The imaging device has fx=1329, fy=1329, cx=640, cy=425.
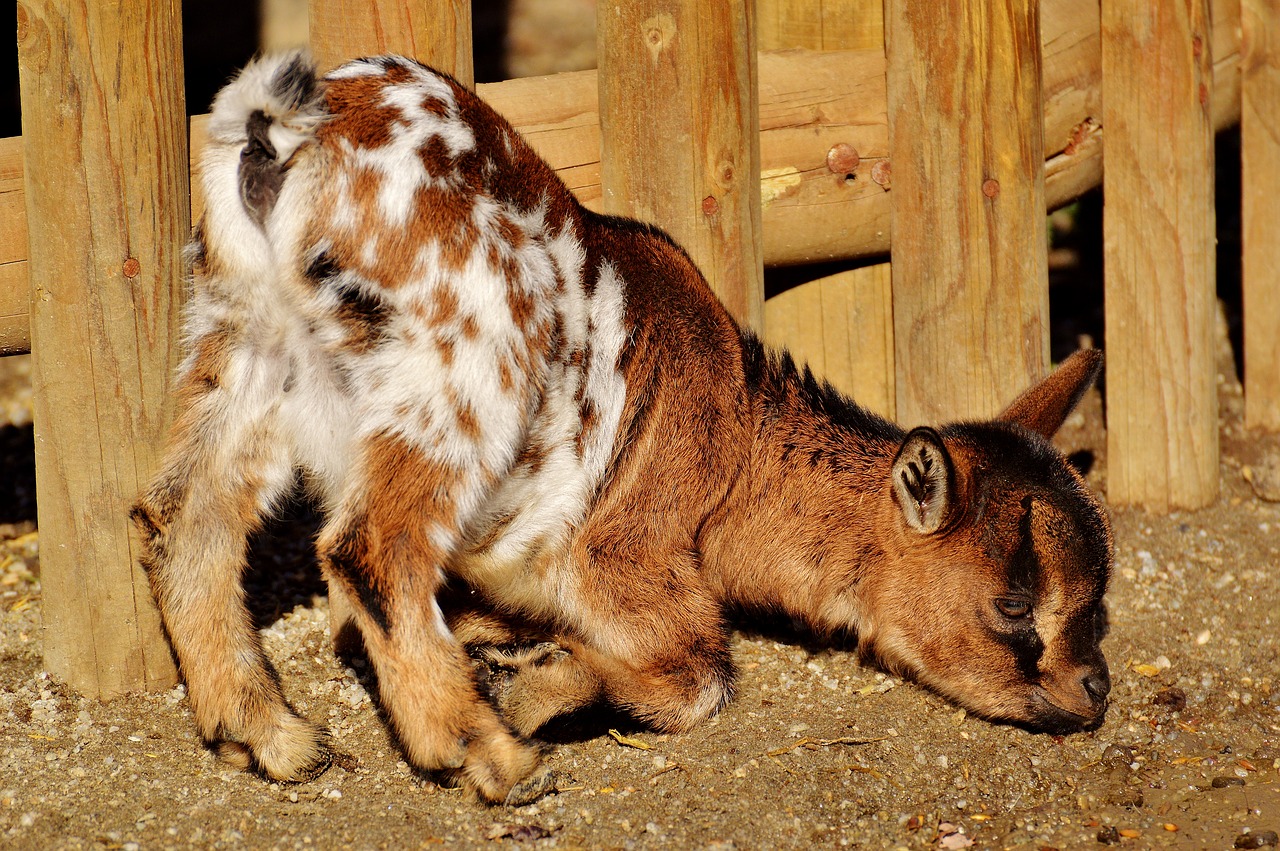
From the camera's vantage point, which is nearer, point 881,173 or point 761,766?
point 761,766

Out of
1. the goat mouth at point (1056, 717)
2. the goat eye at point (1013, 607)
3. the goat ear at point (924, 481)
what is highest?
the goat ear at point (924, 481)

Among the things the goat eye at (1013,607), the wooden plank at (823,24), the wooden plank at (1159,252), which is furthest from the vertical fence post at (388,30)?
the wooden plank at (1159,252)

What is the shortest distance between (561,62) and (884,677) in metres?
7.79

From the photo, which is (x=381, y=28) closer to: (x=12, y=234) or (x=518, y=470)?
(x=12, y=234)

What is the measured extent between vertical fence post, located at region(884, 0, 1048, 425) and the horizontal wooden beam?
12 centimetres

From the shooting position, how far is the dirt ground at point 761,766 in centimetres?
352

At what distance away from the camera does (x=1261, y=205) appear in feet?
19.3

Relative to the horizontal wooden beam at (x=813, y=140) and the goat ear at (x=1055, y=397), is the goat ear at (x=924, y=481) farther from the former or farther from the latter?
the horizontal wooden beam at (x=813, y=140)

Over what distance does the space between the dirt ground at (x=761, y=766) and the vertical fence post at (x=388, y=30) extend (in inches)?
25.0

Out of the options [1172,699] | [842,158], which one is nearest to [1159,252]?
[842,158]

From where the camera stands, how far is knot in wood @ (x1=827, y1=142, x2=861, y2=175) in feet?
15.8

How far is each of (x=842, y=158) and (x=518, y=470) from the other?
1.82 meters

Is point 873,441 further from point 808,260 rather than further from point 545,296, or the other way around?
point 545,296

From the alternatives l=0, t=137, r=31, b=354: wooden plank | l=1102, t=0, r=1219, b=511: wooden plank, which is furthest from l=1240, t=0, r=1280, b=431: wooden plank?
l=0, t=137, r=31, b=354: wooden plank
